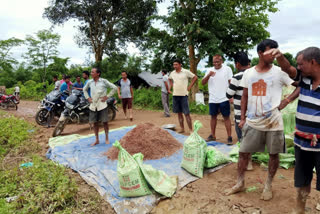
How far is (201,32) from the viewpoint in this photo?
28.3 ft

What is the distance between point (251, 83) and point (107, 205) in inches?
82.0

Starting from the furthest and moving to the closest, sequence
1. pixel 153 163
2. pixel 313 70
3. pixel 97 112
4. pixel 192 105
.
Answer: pixel 192 105, pixel 97 112, pixel 153 163, pixel 313 70

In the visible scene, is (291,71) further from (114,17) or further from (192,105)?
(114,17)

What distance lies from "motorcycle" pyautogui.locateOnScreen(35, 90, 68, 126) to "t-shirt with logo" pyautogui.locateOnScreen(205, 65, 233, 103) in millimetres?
4718

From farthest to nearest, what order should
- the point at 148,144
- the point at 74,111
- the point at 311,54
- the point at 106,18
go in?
1. the point at 106,18
2. the point at 74,111
3. the point at 148,144
4. the point at 311,54

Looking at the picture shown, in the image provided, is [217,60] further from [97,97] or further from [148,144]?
[97,97]

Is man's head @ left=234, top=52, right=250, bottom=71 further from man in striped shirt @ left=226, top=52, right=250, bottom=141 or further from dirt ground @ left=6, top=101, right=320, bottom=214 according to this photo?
dirt ground @ left=6, top=101, right=320, bottom=214

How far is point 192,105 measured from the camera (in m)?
9.73

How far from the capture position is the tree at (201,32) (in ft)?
28.5

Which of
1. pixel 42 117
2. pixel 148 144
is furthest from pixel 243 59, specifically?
pixel 42 117

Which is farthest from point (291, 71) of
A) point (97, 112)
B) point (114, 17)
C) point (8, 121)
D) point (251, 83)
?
point (114, 17)

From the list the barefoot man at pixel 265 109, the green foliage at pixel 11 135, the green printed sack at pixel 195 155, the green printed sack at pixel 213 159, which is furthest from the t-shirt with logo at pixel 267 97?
the green foliage at pixel 11 135

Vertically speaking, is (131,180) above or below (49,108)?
below

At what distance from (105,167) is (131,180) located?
1.04 metres
